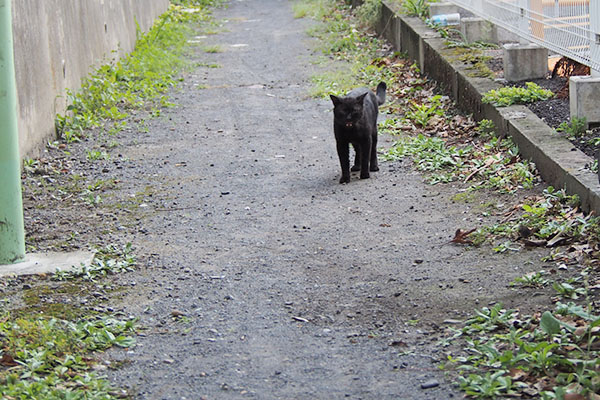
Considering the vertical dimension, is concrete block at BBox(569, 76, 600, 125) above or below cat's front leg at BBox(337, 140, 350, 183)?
above

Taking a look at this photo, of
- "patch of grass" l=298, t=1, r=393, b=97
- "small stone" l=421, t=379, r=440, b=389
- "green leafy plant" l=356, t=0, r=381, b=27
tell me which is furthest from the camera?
"green leafy plant" l=356, t=0, r=381, b=27

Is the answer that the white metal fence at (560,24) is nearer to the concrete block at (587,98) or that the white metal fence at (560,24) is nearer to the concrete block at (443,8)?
the concrete block at (587,98)

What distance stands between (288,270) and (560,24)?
13.6ft

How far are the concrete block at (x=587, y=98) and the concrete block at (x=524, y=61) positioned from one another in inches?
72.7

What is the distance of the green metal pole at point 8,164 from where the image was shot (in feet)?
20.2

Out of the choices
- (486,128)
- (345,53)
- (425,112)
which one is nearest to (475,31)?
(425,112)

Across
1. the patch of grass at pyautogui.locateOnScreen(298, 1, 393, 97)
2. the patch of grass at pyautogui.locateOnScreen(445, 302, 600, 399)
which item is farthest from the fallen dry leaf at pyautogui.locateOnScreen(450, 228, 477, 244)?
the patch of grass at pyautogui.locateOnScreen(298, 1, 393, 97)

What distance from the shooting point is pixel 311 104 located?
11.7m

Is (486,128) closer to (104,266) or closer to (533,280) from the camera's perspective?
(533,280)

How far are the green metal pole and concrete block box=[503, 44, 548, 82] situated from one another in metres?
5.32

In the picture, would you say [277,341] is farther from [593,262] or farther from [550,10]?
[550,10]

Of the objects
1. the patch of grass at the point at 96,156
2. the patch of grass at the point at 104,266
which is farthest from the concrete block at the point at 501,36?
the patch of grass at the point at 104,266

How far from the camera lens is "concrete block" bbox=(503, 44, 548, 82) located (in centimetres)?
962

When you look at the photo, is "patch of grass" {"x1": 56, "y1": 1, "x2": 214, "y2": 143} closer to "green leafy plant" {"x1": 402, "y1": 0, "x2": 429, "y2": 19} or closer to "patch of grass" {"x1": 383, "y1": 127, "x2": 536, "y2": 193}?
"green leafy plant" {"x1": 402, "y1": 0, "x2": 429, "y2": 19}
